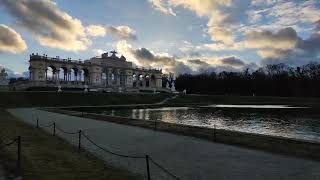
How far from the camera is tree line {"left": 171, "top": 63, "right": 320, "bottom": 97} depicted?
146m

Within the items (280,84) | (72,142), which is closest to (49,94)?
(72,142)

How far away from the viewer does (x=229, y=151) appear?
2058 cm

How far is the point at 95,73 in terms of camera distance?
490 feet

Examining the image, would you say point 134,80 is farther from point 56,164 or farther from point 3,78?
point 56,164

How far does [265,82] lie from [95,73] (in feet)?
209

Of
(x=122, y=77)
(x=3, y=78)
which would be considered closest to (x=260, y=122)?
(x=3, y=78)

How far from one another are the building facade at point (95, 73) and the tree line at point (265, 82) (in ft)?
68.6

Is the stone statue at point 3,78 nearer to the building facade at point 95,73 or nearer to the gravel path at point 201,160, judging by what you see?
the building facade at point 95,73

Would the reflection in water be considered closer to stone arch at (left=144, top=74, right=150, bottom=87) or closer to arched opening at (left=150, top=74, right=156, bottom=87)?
stone arch at (left=144, top=74, right=150, bottom=87)

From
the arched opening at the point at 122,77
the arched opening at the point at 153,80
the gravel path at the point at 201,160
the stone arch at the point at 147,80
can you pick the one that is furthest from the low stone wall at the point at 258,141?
the arched opening at the point at 153,80

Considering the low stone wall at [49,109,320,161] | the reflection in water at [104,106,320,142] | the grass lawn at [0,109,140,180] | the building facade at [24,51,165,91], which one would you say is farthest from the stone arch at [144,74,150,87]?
the grass lawn at [0,109,140,180]

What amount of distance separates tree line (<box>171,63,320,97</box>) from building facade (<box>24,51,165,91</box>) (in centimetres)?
2092

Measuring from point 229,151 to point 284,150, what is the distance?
2.65 meters

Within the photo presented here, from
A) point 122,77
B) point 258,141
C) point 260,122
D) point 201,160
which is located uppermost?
point 122,77
